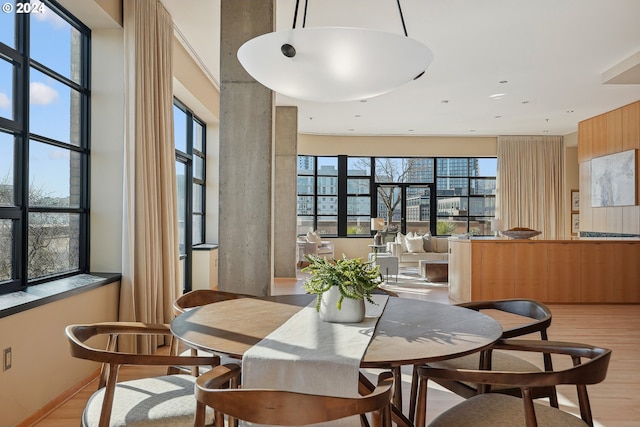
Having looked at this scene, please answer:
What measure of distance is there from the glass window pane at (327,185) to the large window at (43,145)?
8.76 meters

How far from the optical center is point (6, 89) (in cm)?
300

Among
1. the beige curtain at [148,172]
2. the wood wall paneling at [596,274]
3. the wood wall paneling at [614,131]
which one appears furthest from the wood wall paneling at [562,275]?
the beige curtain at [148,172]

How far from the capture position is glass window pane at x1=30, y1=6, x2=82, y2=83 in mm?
3332

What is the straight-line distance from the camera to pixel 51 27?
11.6 feet

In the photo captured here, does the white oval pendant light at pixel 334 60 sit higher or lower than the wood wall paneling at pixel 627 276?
higher

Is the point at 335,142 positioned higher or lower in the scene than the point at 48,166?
higher

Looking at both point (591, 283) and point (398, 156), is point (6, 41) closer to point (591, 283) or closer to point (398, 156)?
point (591, 283)

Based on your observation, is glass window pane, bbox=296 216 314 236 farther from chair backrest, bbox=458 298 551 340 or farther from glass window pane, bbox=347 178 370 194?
chair backrest, bbox=458 298 551 340

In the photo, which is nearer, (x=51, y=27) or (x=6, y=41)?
(x=6, y=41)

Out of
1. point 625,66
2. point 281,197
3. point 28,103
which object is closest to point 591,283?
point 625,66

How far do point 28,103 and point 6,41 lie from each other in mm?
384

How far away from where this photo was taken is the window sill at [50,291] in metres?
2.67

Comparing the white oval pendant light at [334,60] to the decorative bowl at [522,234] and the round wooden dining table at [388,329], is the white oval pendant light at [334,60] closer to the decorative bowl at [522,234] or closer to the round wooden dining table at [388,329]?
the round wooden dining table at [388,329]

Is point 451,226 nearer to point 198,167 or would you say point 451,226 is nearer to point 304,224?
point 304,224
